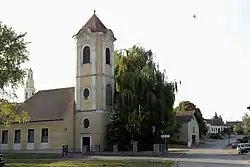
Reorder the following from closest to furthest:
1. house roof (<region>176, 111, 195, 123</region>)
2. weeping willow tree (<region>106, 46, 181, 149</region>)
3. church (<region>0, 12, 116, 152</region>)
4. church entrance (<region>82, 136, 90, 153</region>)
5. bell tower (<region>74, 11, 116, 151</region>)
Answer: weeping willow tree (<region>106, 46, 181, 149</region>) < church entrance (<region>82, 136, 90, 153</region>) < bell tower (<region>74, 11, 116, 151</region>) < church (<region>0, 12, 116, 152</region>) < house roof (<region>176, 111, 195, 123</region>)

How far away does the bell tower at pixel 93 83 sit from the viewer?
5619cm

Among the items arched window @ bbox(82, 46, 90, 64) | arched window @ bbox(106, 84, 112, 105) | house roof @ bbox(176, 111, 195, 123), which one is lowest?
house roof @ bbox(176, 111, 195, 123)

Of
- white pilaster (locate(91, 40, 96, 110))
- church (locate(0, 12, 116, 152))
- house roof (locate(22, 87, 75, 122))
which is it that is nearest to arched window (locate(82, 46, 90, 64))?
church (locate(0, 12, 116, 152))

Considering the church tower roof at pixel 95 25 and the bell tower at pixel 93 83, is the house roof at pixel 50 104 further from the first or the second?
the church tower roof at pixel 95 25

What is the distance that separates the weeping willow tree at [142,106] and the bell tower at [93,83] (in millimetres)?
1741

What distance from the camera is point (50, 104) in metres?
62.5

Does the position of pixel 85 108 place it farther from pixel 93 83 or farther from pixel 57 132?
pixel 57 132

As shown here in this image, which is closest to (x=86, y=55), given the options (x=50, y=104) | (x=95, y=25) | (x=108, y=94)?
(x=95, y=25)

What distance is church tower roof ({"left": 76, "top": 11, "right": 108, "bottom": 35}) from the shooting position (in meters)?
58.2

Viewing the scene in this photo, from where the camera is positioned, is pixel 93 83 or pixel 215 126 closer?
pixel 93 83

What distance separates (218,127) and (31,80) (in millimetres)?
Result: 89803

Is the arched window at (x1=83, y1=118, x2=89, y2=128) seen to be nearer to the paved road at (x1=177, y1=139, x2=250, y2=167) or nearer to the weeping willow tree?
the weeping willow tree

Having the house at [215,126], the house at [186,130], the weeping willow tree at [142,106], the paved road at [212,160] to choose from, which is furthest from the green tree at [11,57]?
the house at [215,126]

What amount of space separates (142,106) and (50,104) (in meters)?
16.1
